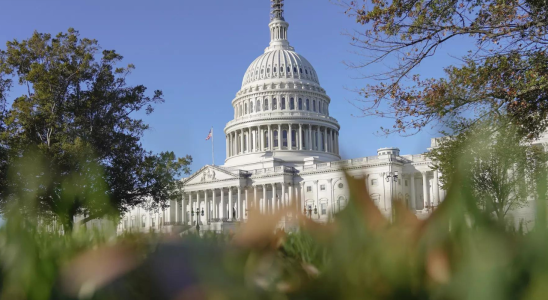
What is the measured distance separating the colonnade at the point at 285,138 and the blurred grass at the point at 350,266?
333ft

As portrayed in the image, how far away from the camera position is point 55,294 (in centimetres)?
133

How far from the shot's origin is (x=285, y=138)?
4114 inches

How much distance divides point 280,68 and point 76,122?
81.2 m

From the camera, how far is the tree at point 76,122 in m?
29.7

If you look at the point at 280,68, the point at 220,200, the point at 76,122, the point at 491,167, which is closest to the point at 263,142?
the point at 220,200

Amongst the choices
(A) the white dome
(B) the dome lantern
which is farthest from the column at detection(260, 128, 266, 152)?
(B) the dome lantern

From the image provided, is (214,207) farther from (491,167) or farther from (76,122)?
(491,167)

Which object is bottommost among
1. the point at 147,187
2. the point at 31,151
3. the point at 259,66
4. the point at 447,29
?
the point at 147,187

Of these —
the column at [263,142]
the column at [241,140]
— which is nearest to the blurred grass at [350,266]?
the column at [263,142]

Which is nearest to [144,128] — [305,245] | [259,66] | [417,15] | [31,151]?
[31,151]

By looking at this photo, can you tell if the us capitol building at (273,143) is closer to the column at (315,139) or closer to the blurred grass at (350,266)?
the column at (315,139)

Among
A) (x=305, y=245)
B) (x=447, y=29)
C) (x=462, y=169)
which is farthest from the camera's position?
(x=447, y=29)

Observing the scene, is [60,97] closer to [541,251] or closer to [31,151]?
[31,151]

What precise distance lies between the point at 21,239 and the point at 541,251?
1.34 metres
